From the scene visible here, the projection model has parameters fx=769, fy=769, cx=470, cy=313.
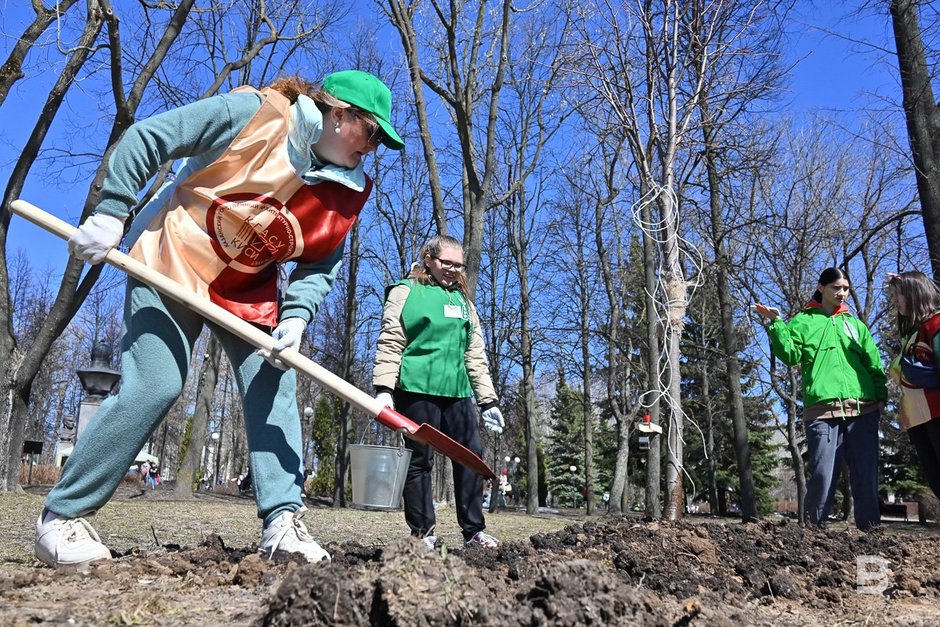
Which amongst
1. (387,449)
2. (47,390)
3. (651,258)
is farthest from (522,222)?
(47,390)

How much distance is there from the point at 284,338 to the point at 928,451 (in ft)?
14.0

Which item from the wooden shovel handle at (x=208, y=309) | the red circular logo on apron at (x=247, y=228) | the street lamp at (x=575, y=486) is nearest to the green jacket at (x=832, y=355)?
the wooden shovel handle at (x=208, y=309)

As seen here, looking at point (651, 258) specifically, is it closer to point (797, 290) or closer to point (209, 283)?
point (797, 290)

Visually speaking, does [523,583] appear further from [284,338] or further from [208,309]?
[208,309]

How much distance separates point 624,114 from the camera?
258 inches

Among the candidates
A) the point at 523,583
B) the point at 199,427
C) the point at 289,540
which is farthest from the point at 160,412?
the point at 199,427

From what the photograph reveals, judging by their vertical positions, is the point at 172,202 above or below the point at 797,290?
below

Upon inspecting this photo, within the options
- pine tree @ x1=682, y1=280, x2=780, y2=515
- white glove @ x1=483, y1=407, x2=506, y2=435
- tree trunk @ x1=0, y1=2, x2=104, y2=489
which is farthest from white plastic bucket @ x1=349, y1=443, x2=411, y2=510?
pine tree @ x1=682, y1=280, x2=780, y2=515

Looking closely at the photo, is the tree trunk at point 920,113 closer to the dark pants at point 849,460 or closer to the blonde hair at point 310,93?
the dark pants at point 849,460

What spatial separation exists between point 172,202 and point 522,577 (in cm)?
187

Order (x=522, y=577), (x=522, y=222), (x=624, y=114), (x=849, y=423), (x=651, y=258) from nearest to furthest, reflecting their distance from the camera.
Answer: (x=522, y=577)
(x=849, y=423)
(x=624, y=114)
(x=651, y=258)
(x=522, y=222)

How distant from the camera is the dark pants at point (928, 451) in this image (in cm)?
482

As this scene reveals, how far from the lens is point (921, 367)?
189 inches

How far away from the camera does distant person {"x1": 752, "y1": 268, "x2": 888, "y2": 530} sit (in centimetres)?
490
